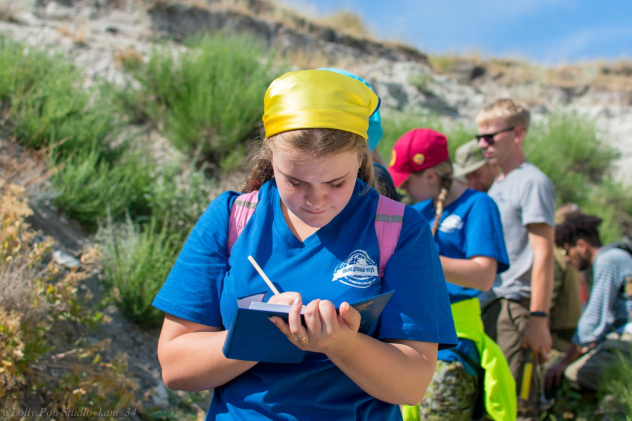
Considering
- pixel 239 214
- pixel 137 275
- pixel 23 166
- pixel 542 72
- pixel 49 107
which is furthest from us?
pixel 542 72

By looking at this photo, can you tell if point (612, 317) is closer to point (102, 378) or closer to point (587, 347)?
point (587, 347)

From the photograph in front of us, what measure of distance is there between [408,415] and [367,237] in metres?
1.23

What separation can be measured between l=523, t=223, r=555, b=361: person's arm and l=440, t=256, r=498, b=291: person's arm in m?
0.93

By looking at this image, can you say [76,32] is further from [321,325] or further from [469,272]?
[321,325]

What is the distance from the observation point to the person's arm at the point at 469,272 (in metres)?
2.22

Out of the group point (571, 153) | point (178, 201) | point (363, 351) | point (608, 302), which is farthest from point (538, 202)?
point (571, 153)

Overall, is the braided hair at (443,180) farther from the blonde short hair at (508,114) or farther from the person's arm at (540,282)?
the blonde short hair at (508,114)

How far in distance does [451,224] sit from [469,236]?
0.10 m

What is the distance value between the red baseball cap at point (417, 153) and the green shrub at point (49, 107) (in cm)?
299

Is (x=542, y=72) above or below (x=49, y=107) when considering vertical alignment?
above

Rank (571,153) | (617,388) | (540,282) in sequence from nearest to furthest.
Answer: (540,282), (617,388), (571,153)

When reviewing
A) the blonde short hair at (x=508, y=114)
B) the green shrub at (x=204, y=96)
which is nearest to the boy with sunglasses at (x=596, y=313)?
the blonde short hair at (x=508, y=114)

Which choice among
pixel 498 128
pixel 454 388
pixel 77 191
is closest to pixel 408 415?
pixel 454 388

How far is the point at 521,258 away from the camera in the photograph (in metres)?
3.27
